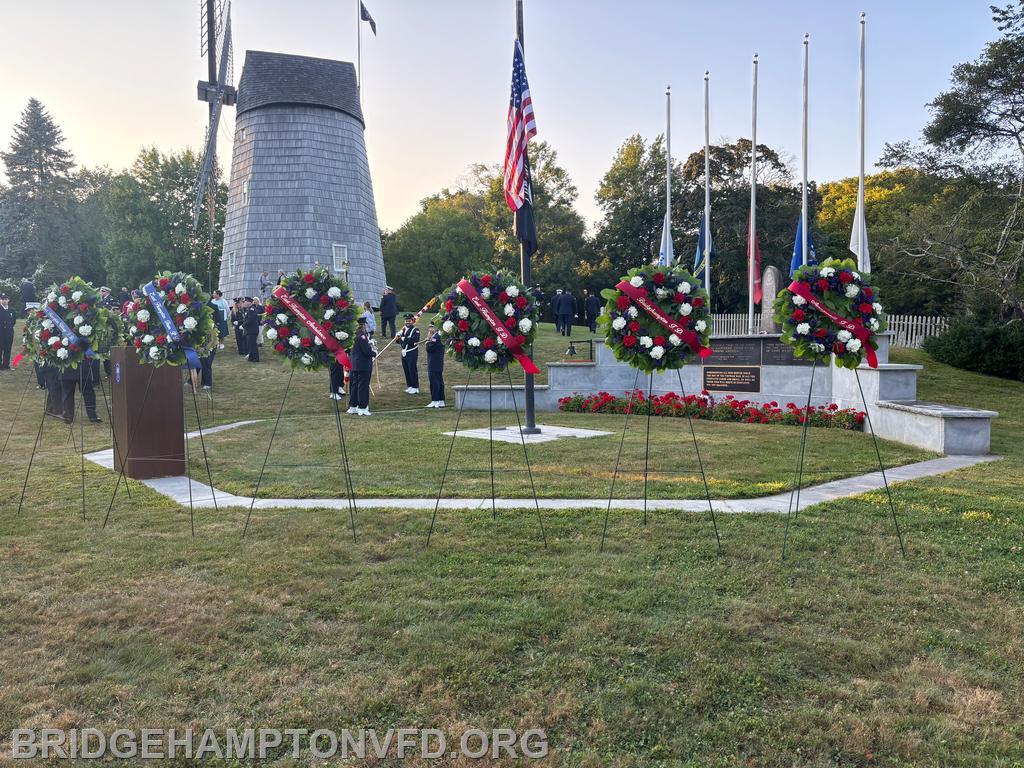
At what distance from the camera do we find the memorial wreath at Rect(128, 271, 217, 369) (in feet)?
28.8

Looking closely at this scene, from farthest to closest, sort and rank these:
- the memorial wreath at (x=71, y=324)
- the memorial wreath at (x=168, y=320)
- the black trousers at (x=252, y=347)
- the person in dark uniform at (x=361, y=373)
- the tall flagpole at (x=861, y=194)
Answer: the black trousers at (x=252, y=347)
the tall flagpole at (x=861, y=194)
the person in dark uniform at (x=361, y=373)
the memorial wreath at (x=71, y=324)
the memorial wreath at (x=168, y=320)

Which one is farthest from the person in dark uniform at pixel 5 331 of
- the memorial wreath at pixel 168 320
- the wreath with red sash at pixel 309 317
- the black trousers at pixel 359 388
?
the wreath with red sash at pixel 309 317

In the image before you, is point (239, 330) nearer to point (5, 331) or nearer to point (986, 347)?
point (5, 331)

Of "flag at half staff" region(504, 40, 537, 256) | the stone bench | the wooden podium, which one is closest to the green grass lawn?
the wooden podium

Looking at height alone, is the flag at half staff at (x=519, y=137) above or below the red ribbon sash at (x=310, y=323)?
above

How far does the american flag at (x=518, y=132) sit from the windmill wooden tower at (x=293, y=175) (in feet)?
67.2

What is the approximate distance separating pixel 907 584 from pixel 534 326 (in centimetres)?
366

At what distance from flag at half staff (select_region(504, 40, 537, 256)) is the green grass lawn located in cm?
646

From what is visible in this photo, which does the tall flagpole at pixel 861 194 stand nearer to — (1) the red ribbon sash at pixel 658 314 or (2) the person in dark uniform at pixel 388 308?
(1) the red ribbon sash at pixel 658 314

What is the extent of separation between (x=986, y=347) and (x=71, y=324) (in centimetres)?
2388

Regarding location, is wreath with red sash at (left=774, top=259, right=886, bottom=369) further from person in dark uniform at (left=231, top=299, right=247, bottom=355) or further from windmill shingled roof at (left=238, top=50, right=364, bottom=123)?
windmill shingled roof at (left=238, top=50, right=364, bottom=123)

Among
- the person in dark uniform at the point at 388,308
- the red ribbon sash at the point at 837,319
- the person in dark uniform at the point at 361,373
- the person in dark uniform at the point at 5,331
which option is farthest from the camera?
the person in dark uniform at the point at 388,308

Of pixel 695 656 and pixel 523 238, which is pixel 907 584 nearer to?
pixel 695 656

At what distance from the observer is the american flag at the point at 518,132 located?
37.7ft
